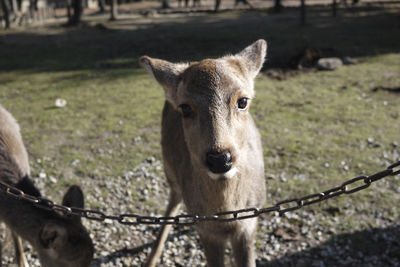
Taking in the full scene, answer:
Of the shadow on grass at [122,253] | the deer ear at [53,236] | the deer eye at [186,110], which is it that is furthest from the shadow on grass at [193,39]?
the deer ear at [53,236]

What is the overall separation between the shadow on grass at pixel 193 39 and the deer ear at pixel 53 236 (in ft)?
30.9

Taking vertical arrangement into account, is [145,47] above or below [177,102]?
below

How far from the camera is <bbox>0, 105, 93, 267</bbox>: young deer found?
3334 mm

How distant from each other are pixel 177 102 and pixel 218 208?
958 millimetres

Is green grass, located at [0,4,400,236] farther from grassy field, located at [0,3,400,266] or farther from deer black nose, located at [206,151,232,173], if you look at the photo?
deer black nose, located at [206,151,232,173]

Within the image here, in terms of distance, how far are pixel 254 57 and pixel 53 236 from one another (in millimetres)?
2455

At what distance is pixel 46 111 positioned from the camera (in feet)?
28.5

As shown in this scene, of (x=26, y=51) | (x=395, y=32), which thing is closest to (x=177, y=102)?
(x=26, y=51)

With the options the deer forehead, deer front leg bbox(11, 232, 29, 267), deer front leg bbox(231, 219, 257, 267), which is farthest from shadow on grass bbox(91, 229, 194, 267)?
the deer forehead

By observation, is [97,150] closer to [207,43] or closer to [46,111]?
[46,111]

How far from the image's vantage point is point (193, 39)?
50.9 feet

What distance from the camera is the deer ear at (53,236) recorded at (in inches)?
130

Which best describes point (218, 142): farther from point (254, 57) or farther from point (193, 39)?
point (193, 39)

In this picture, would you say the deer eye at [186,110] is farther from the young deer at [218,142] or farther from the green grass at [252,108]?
the green grass at [252,108]
